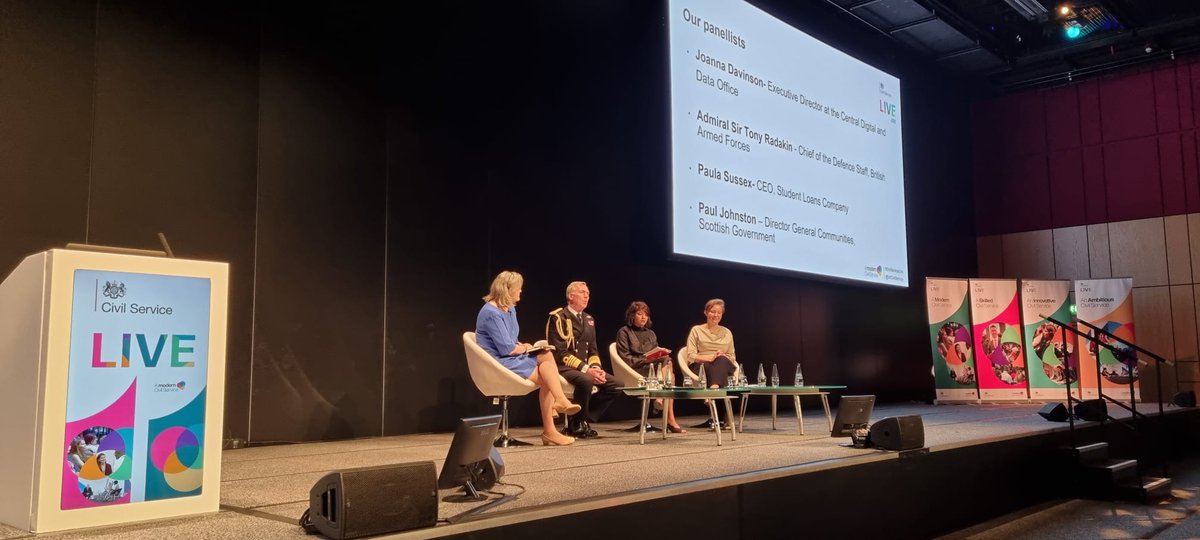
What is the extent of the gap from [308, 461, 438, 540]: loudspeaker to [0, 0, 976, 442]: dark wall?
2810mm

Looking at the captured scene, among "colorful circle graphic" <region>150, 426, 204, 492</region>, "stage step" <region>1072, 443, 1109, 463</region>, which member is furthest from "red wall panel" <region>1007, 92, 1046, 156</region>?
"colorful circle graphic" <region>150, 426, 204, 492</region>

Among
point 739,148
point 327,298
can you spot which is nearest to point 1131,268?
point 739,148

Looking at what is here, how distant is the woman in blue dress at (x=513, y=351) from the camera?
15.1ft

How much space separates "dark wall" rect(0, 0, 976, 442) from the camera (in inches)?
169

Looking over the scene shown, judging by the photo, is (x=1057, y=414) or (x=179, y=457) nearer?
(x=179, y=457)

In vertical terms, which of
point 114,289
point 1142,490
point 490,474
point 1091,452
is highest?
point 114,289

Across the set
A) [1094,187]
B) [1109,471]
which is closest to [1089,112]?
[1094,187]

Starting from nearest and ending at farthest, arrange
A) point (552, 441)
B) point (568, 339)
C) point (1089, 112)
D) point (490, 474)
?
point (490, 474) < point (552, 441) < point (568, 339) < point (1089, 112)

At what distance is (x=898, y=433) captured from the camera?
3910 mm

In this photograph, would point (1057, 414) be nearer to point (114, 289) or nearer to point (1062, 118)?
point (114, 289)

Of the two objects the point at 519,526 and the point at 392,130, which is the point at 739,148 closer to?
the point at 392,130

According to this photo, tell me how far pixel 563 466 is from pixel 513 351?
107 centimetres

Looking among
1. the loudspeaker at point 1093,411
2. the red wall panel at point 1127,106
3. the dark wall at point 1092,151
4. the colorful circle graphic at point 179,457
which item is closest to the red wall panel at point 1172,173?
the dark wall at point 1092,151

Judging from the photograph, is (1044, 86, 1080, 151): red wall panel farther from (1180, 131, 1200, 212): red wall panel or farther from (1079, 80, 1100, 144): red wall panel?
(1180, 131, 1200, 212): red wall panel
